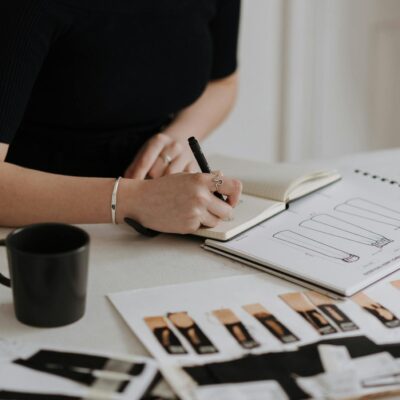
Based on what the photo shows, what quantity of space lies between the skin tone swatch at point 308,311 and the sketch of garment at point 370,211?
273mm

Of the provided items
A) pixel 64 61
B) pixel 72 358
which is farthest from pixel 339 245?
pixel 64 61

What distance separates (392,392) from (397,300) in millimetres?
200

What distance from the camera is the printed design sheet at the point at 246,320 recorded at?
2.37 ft

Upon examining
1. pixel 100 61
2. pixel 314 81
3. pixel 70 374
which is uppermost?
pixel 100 61

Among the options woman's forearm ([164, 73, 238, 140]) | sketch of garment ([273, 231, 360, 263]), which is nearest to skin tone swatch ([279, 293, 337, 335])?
sketch of garment ([273, 231, 360, 263])

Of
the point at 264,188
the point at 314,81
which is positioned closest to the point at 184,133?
the point at 264,188

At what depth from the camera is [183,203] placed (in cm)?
101

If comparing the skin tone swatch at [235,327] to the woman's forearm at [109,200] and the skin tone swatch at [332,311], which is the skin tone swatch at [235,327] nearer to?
the skin tone swatch at [332,311]

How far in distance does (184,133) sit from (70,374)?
0.89 metres

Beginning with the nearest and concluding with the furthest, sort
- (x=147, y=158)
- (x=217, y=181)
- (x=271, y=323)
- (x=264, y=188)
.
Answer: (x=271, y=323), (x=217, y=181), (x=264, y=188), (x=147, y=158)

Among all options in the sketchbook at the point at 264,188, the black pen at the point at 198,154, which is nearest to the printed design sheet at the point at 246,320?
the sketchbook at the point at 264,188

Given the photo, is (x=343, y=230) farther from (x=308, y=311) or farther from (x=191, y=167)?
(x=191, y=167)

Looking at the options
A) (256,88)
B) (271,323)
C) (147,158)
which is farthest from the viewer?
(256,88)

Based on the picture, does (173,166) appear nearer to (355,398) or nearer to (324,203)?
(324,203)
